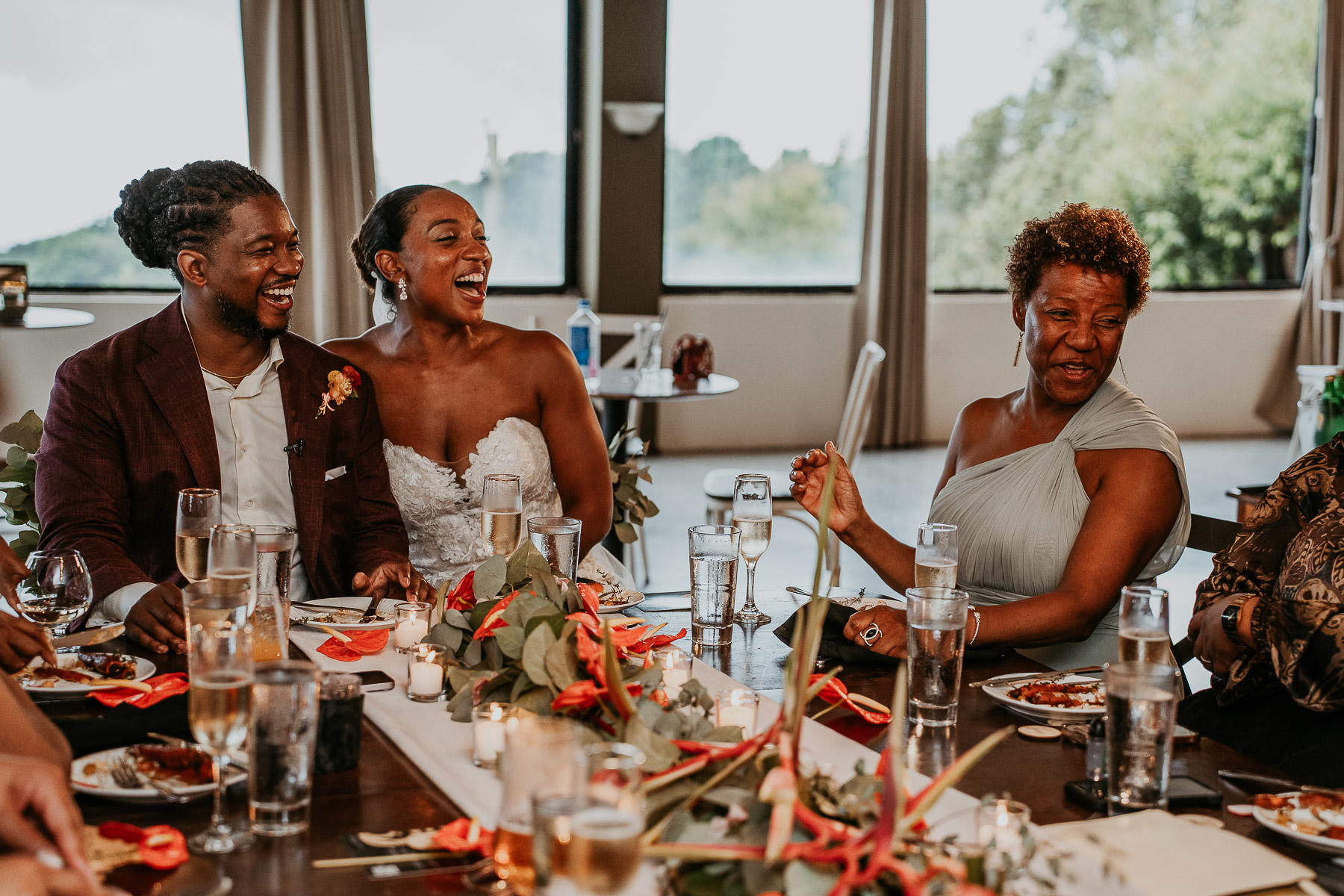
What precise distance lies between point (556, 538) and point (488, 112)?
6.68 metres

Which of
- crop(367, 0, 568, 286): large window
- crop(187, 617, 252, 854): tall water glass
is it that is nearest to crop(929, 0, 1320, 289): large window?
crop(367, 0, 568, 286): large window

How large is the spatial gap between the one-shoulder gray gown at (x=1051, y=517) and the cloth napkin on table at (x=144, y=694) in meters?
1.48

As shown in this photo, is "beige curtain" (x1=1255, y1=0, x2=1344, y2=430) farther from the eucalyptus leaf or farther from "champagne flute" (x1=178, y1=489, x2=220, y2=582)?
"champagne flute" (x1=178, y1=489, x2=220, y2=582)

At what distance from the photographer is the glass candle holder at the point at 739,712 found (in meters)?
1.42

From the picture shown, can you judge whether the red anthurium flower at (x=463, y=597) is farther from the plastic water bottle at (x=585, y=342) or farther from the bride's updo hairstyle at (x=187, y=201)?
the plastic water bottle at (x=585, y=342)

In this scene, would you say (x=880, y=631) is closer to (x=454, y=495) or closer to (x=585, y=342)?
(x=454, y=495)

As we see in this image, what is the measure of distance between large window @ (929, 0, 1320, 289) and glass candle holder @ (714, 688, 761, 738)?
8188mm

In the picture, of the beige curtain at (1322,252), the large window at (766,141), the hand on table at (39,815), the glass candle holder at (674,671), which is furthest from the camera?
the beige curtain at (1322,252)

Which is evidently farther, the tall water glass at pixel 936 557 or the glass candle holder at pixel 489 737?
the tall water glass at pixel 936 557

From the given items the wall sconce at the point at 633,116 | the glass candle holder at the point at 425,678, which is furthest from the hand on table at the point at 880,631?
the wall sconce at the point at 633,116

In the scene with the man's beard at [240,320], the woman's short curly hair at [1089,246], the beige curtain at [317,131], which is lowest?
the man's beard at [240,320]

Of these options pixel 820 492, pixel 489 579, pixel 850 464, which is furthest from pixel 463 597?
pixel 850 464

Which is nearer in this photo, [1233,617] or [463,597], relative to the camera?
[463,597]

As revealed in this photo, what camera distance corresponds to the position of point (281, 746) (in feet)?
4.01
